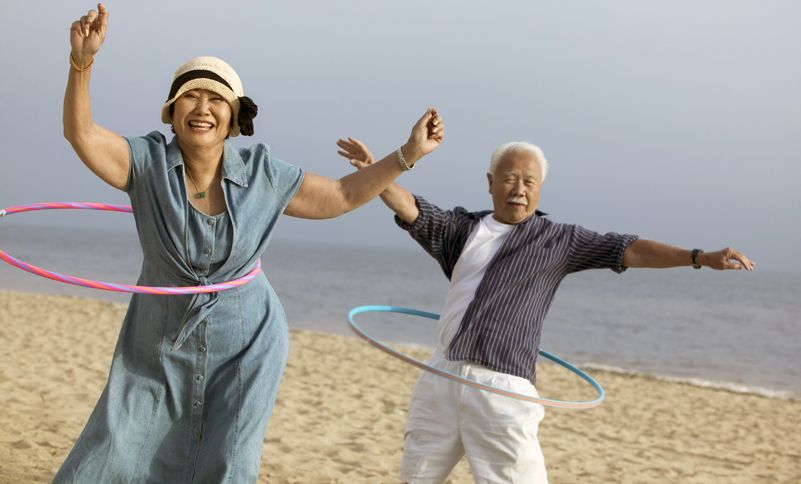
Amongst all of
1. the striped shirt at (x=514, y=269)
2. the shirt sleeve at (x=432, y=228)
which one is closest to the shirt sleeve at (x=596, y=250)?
the striped shirt at (x=514, y=269)

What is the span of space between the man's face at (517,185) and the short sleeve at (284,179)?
1161 millimetres

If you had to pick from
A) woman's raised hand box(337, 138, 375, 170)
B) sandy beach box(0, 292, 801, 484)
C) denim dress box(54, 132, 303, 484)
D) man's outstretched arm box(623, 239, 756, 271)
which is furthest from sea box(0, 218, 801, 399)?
denim dress box(54, 132, 303, 484)

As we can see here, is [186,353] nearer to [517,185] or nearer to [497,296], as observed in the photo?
[497,296]

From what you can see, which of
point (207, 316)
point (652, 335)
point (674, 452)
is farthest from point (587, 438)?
point (652, 335)

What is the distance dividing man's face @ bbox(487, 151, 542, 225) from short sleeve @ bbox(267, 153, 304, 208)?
1.16m

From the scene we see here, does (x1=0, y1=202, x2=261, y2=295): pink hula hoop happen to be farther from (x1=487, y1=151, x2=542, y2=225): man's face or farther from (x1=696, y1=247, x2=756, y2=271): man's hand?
(x1=696, y1=247, x2=756, y2=271): man's hand

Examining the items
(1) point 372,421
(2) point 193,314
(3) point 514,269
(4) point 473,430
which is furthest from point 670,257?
(1) point 372,421

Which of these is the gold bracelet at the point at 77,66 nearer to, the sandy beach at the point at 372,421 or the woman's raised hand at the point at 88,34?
the woman's raised hand at the point at 88,34

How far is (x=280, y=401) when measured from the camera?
992 cm

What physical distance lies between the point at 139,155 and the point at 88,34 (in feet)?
1.83

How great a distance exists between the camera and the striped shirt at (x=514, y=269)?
439 cm

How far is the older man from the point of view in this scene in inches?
169

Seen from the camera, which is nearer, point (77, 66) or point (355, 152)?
point (77, 66)

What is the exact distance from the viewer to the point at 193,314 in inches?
146
